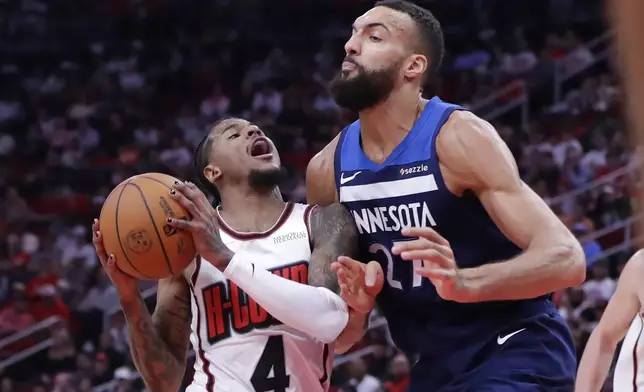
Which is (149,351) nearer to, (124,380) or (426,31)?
(426,31)

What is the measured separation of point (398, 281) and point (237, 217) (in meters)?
0.73

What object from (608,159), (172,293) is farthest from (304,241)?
(608,159)

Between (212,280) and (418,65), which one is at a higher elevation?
(418,65)

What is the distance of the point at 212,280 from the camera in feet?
12.6

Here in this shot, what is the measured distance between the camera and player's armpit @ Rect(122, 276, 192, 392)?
381 centimetres

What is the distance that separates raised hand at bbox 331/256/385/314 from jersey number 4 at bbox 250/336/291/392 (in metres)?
0.38

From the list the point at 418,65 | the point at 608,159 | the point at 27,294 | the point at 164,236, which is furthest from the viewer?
the point at 608,159

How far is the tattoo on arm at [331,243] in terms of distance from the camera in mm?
3658

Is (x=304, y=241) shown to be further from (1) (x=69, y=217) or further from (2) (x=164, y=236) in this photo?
(1) (x=69, y=217)

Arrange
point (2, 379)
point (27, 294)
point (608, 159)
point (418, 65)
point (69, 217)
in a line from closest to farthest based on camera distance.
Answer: point (418, 65) → point (2, 379) → point (27, 294) → point (608, 159) → point (69, 217)

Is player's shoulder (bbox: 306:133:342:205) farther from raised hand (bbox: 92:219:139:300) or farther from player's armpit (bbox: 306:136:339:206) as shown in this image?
raised hand (bbox: 92:219:139:300)

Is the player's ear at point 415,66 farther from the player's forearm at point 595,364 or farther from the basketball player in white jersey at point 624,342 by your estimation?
the player's forearm at point 595,364

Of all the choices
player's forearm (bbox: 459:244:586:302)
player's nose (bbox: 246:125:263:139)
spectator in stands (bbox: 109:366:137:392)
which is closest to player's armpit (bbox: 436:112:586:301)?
player's forearm (bbox: 459:244:586:302)

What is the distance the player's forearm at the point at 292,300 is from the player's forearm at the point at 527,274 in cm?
57
